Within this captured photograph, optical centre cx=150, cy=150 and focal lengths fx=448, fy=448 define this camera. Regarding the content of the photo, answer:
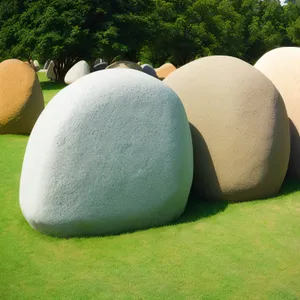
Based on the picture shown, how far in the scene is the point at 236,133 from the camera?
20.9 ft

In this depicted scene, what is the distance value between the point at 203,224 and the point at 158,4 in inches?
1108

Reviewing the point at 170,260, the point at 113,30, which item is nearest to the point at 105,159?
the point at 170,260

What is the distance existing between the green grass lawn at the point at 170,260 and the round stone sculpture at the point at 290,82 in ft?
4.98

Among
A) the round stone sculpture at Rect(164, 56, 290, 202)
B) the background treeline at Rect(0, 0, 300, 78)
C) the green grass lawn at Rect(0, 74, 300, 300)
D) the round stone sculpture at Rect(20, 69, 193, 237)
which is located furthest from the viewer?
the background treeline at Rect(0, 0, 300, 78)

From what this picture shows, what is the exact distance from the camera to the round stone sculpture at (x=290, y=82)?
7453 millimetres

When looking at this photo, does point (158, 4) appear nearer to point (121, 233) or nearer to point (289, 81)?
point (289, 81)

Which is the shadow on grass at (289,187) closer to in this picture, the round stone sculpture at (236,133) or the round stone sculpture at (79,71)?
the round stone sculpture at (236,133)

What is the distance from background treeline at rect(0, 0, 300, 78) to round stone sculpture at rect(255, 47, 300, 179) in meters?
16.7

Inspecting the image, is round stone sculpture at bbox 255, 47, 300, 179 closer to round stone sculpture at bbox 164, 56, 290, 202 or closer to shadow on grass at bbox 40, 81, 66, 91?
round stone sculpture at bbox 164, 56, 290, 202

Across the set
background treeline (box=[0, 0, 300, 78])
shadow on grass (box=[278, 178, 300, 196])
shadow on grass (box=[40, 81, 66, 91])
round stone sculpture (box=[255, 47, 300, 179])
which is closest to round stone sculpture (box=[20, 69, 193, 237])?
shadow on grass (box=[278, 178, 300, 196])

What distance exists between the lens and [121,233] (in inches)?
216

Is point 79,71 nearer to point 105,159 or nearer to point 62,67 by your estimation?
point 62,67

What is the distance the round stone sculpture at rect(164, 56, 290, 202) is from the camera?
6.36 meters

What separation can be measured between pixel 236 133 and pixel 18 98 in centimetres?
653
